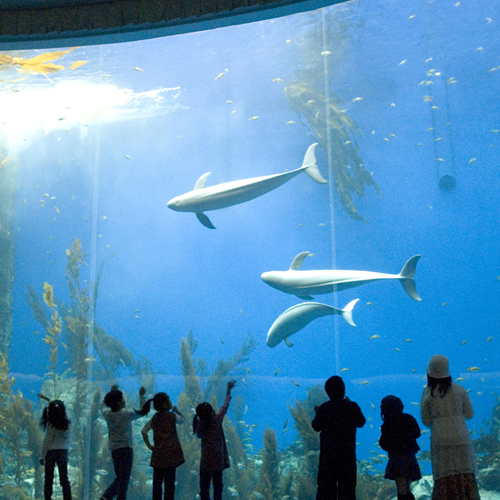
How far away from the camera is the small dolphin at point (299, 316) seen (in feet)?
22.0

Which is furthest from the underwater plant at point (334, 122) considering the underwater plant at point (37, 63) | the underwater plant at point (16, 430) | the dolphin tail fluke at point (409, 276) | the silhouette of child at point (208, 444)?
the silhouette of child at point (208, 444)

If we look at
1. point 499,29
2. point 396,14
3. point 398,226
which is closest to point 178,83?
point 396,14

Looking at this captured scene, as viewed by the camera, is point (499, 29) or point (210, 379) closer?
point (210, 379)

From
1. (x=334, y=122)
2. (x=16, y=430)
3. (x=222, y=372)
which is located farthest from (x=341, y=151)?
(x=16, y=430)

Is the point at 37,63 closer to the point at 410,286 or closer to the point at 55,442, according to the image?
the point at 55,442

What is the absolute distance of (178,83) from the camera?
18547 mm

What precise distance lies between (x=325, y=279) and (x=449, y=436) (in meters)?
3.55

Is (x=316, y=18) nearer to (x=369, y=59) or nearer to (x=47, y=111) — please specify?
(x=369, y=59)

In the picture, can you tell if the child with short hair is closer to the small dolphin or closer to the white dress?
the white dress

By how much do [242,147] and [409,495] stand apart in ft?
102

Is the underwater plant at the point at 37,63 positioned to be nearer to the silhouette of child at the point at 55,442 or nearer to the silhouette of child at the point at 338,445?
the silhouette of child at the point at 55,442

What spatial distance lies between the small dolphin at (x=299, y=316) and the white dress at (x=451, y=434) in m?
3.42

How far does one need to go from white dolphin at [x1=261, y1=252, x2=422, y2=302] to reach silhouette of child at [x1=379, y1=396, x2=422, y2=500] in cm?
315

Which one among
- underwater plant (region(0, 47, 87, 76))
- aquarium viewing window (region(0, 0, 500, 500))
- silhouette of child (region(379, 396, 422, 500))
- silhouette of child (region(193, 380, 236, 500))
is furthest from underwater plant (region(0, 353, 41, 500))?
silhouette of child (region(379, 396, 422, 500))
